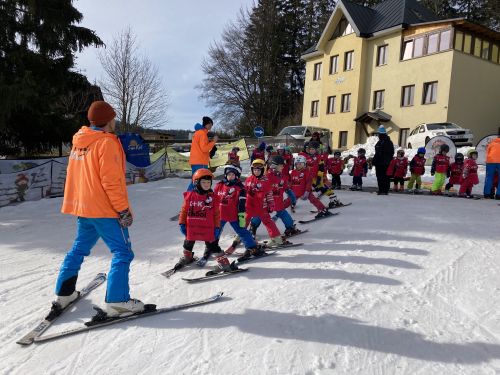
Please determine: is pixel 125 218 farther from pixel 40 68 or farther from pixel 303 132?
pixel 303 132

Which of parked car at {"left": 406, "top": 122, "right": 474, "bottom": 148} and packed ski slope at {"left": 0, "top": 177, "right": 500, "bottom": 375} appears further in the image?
parked car at {"left": 406, "top": 122, "right": 474, "bottom": 148}

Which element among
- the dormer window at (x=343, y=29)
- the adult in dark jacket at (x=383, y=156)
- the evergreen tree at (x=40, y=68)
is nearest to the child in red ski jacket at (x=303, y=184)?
the adult in dark jacket at (x=383, y=156)

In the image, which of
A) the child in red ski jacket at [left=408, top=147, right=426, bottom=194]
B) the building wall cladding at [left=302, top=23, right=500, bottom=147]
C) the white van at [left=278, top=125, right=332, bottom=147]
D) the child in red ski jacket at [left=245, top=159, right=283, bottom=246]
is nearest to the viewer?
the child in red ski jacket at [left=245, top=159, right=283, bottom=246]

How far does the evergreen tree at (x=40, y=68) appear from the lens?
10.4 metres

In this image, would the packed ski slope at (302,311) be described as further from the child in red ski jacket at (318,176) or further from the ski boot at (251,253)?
the child in red ski jacket at (318,176)

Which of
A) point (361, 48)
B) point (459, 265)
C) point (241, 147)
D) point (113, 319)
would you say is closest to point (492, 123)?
point (361, 48)

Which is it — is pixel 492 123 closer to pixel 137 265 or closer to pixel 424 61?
pixel 424 61

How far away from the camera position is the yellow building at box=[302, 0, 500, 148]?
24.5m

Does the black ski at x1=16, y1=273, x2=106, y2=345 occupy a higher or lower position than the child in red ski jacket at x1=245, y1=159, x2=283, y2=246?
lower

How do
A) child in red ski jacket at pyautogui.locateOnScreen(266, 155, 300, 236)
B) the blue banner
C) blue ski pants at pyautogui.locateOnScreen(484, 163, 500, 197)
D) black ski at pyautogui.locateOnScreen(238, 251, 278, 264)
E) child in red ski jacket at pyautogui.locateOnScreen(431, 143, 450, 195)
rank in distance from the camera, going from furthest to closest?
1. the blue banner
2. child in red ski jacket at pyautogui.locateOnScreen(431, 143, 450, 195)
3. blue ski pants at pyautogui.locateOnScreen(484, 163, 500, 197)
4. child in red ski jacket at pyautogui.locateOnScreen(266, 155, 300, 236)
5. black ski at pyautogui.locateOnScreen(238, 251, 278, 264)

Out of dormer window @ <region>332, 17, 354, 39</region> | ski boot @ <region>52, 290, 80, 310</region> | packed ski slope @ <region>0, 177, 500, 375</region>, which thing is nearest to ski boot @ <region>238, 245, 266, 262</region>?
packed ski slope @ <region>0, 177, 500, 375</region>

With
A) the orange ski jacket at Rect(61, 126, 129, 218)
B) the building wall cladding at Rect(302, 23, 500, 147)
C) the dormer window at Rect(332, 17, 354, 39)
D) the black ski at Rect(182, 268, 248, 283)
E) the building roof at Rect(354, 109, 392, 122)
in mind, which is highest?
the dormer window at Rect(332, 17, 354, 39)

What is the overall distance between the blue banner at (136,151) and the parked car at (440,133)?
1445cm

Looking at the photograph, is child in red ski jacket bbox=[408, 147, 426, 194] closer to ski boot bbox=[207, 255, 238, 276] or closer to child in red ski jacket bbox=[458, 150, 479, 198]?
child in red ski jacket bbox=[458, 150, 479, 198]
